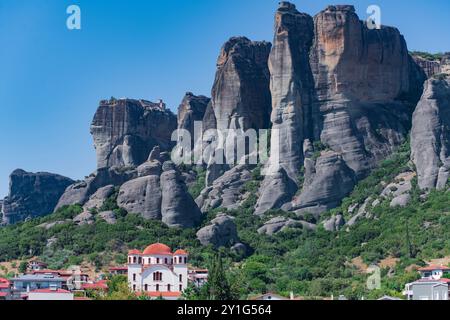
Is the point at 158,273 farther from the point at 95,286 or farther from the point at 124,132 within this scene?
the point at 124,132

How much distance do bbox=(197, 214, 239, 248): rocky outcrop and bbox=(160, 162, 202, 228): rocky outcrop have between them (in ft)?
11.7

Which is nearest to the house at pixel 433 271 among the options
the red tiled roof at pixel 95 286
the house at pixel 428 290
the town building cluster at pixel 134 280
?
the house at pixel 428 290

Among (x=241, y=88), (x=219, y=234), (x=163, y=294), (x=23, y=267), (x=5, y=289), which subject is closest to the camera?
(x=5, y=289)

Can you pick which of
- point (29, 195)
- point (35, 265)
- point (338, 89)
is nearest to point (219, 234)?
point (35, 265)

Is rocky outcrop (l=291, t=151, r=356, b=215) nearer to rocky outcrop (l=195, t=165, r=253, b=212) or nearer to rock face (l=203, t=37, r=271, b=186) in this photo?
rocky outcrop (l=195, t=165, r=253, b=212)

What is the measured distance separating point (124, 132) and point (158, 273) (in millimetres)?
47943

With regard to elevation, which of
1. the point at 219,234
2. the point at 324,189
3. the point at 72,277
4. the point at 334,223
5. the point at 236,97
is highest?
the point at 236,97

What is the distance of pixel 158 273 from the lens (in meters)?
74.8

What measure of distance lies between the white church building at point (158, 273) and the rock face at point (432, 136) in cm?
2607

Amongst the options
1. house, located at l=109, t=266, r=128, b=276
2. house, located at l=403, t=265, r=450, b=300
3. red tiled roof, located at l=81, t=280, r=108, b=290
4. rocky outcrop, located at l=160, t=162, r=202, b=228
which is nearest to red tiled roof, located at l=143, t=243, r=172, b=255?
house, located at l=109, t=266, r=128, b=276

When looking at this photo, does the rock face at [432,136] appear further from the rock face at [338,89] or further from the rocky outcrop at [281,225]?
the rocky outcrop at [281,225]

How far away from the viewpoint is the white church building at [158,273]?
73.6 metres

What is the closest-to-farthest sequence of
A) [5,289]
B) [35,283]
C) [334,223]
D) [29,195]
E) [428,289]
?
[428,289], [5,289], [35,283], [334,223], [29,195]

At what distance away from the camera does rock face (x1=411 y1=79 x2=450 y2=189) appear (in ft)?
314
